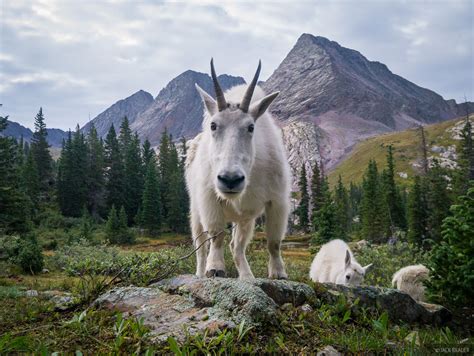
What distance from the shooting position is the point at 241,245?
6145 millimetres

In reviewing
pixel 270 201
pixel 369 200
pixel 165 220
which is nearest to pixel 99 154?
pixel 165 220

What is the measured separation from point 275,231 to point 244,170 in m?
1.79

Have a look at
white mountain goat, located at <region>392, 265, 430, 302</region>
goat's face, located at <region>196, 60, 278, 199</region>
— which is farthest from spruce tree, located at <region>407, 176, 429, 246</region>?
goat's face, located at <region>196, 60, 278, 199</region>

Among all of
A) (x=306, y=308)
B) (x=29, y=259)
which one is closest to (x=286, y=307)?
(x=306, y=308)

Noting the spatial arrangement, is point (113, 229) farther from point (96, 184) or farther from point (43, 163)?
point (43, 163)

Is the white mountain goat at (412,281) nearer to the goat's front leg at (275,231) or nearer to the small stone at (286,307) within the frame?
the goat's front leg at (275,231)

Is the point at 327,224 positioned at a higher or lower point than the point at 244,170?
lower

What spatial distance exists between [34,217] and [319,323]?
207ft

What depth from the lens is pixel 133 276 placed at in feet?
15.4

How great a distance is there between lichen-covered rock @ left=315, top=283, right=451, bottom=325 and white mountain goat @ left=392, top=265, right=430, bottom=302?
4.97 m

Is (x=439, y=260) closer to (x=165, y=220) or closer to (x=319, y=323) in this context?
(x=319, y=323)

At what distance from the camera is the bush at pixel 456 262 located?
5922 millimetres

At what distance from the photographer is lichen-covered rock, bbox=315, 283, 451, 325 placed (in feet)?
15.2

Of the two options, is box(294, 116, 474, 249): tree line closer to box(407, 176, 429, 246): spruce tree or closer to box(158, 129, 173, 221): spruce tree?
box(407, 176, 429, 246): spruce tree
